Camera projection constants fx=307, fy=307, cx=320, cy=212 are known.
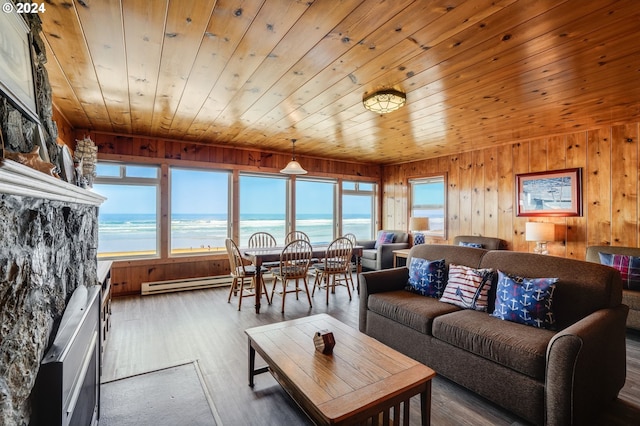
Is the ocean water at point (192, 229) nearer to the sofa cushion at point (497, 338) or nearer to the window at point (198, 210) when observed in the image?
the window at point (198, 210)

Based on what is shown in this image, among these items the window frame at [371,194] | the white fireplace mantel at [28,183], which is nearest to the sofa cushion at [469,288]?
the white fireplace mantel at [28,183]

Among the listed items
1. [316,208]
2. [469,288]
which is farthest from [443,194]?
[469,288]

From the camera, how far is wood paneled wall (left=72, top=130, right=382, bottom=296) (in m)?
4.53

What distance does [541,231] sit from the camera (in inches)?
165

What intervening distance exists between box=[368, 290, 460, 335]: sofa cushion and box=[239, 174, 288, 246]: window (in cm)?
334

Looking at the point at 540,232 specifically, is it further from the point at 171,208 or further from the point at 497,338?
the point at 171,208

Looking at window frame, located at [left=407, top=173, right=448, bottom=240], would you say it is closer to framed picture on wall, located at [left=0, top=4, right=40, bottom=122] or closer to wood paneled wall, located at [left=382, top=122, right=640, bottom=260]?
wood paneled wall, located at [left=382, top=122, right=640, bottom=260]

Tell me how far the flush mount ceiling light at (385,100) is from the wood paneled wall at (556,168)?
9.30ft

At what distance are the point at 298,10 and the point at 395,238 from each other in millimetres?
5308

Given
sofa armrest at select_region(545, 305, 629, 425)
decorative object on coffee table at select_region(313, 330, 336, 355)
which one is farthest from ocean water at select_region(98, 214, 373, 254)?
sofa armrest at select_region(545, 305, 629, 425)

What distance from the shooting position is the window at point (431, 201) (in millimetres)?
5945

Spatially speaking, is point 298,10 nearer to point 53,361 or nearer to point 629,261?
point 53,361

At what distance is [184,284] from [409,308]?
12.1ft

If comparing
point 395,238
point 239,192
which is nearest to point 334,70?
point 239,192
